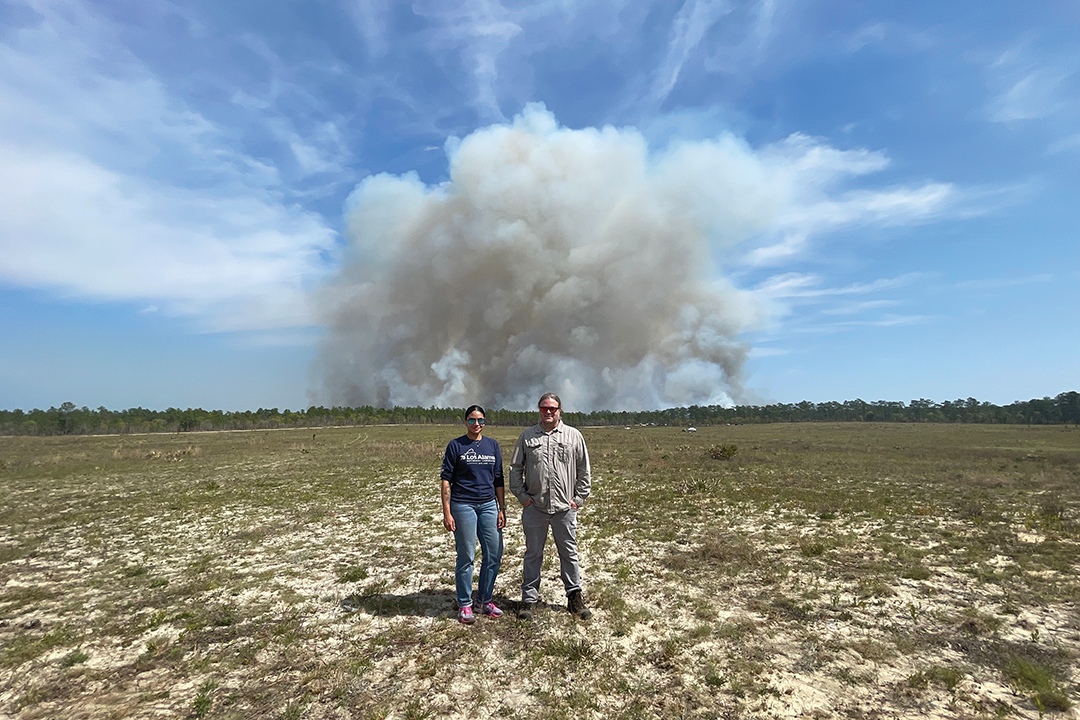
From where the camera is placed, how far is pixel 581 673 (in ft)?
18.5

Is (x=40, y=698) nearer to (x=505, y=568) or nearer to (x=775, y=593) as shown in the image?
(x=505, y=568)

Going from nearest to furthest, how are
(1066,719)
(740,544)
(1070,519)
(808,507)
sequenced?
(1066,719) → (740,544) → (1070,519) → (808,507)

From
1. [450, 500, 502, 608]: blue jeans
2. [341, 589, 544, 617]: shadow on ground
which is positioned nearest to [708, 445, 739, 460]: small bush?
[341, 589, 544, 617]: shadow on ground

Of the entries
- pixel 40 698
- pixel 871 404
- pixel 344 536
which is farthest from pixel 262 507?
pixel 871 404

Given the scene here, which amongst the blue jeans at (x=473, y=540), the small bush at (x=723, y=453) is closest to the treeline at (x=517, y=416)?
the small bush at (x=723, y=453)

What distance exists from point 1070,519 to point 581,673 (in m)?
15.0

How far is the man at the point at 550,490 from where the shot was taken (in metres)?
6.80

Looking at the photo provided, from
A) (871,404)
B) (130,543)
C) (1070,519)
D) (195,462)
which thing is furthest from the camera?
(871,404)

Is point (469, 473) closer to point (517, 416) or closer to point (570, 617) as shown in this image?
point (570, 617)

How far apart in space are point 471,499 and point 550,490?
1.07 m

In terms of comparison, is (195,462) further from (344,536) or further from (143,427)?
(143,427)

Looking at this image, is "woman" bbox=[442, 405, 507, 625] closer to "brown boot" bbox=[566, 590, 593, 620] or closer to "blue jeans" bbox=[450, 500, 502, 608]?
"blue jeans" bbox=[450, 500, 502, 608]

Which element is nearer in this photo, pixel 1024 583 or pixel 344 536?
pixel 1024 583

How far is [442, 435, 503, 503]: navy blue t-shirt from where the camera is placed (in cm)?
681
